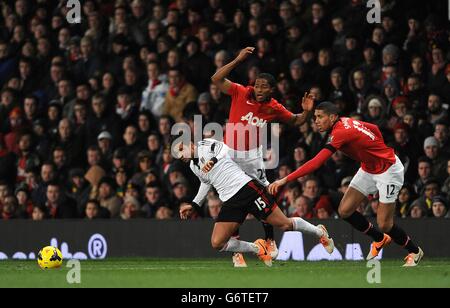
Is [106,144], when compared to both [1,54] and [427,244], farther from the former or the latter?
[427,244]

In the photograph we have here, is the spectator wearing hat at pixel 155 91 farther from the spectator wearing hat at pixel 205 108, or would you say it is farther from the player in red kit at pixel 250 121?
the player in red kit at pixel 250 121

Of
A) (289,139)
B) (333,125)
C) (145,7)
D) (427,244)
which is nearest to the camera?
(333,125)

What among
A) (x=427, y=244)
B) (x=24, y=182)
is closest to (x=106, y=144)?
(x=24, y=182)

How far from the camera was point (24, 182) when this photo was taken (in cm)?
2089

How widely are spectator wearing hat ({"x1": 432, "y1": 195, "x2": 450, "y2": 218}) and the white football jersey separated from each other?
11.8ft

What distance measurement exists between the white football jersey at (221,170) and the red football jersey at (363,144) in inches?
47.1

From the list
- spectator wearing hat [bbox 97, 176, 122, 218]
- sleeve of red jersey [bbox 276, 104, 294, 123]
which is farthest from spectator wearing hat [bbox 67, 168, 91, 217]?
sleeve of red jersey [bbox 276, 104, 294, 123]

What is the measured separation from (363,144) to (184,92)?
6.18 m

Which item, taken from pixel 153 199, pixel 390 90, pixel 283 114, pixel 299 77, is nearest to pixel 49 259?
pixel 283 114

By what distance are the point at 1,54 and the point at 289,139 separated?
22.7ft

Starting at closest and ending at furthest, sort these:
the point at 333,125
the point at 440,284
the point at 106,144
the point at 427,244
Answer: the point at 440,284 → the point at 333,125 → the point at 427,244 → the point at 106,144

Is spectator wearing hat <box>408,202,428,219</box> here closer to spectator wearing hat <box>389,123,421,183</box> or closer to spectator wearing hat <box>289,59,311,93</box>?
spectator wearing hat <box>389,123,421,183</box>

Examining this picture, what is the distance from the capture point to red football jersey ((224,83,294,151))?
15.3 m

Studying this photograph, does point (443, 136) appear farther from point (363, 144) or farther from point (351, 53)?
point (363, 144)
